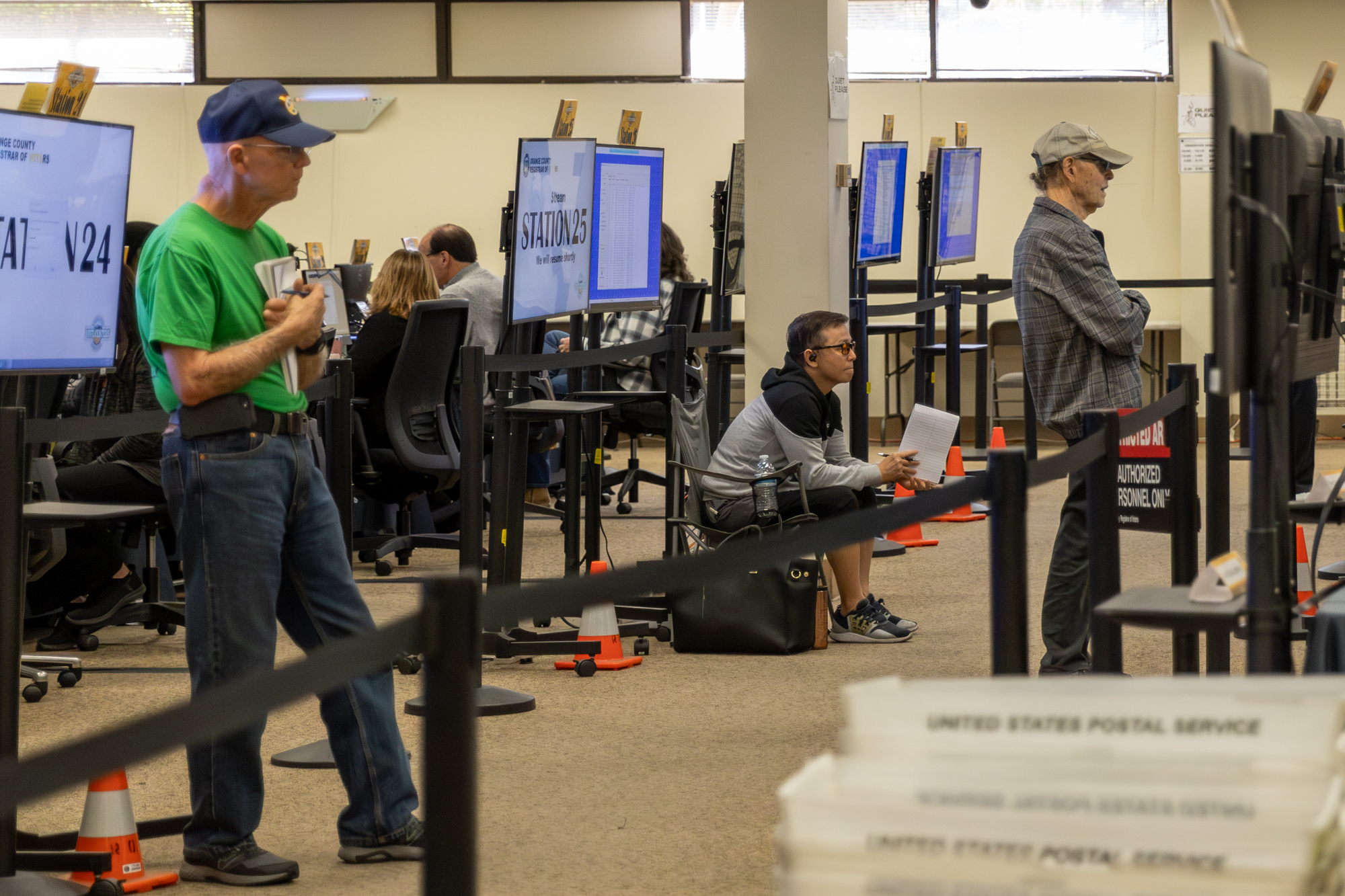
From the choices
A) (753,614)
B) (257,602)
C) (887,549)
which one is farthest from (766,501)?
(257,602)

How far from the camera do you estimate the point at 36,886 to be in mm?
2537

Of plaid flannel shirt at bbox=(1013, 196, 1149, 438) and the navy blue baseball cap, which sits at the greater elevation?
the navy blue baseball cap

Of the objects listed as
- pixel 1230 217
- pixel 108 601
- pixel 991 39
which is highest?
pixel 991 39

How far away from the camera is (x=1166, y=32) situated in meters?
10.4

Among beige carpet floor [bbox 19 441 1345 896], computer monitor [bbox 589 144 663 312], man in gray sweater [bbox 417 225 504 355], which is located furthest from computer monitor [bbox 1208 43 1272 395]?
man in gray sweater [bbox 417 225 504 355]

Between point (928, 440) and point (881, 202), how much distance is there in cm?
309

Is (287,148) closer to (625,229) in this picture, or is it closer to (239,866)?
(239,866)

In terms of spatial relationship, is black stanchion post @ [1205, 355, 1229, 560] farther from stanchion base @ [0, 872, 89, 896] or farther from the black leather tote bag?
stanchion base @ [0, 872, 89, 896]

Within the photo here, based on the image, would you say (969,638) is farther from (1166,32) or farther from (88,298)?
(1166,32)

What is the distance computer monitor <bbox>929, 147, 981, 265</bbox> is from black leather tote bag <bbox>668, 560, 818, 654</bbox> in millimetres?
3589

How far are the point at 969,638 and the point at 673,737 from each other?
4.46 ft

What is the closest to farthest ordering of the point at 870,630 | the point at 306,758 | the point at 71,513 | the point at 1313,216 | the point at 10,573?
1. the point at 1313,216
2. the point at 10,573
3. the point at 71,513
4. the point at 306,758
5. the point at 870,630

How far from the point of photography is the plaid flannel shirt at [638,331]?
707cm

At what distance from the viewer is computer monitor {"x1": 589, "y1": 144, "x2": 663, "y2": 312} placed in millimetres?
5500
